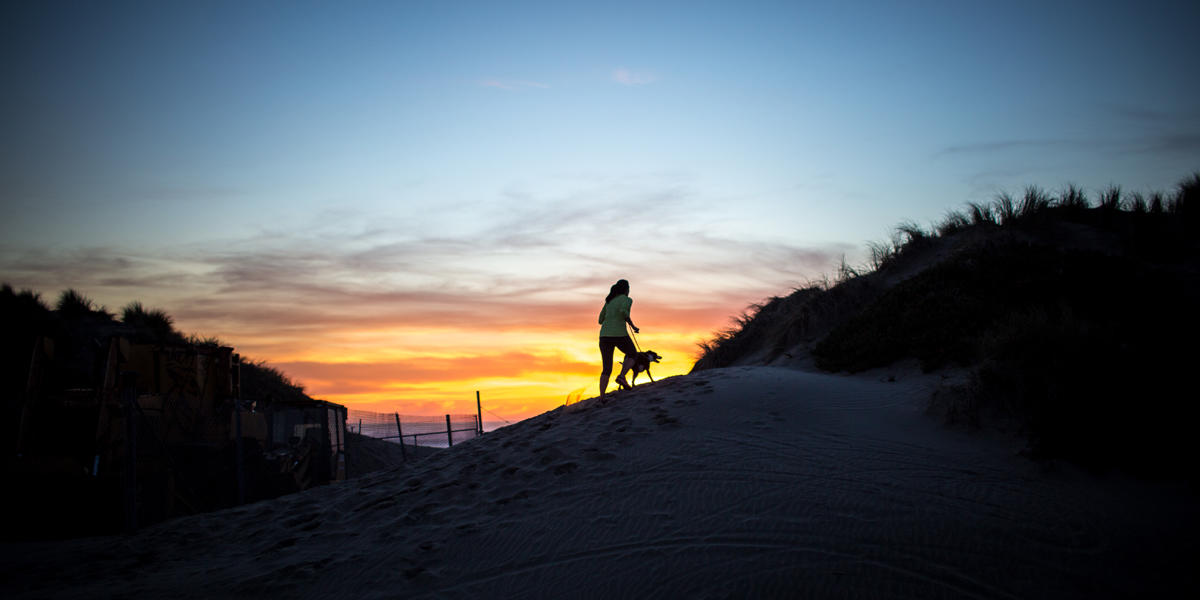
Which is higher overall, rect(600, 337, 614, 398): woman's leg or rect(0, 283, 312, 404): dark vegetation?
rect(0, 283, 312, 404): dark vegetation

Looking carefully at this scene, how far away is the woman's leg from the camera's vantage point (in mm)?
10141

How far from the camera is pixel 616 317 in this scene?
395 inches

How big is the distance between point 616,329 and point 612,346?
0.33 m

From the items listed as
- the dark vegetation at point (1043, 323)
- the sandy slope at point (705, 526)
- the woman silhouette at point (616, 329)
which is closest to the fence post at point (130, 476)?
the sandy slope at point (705, 526)

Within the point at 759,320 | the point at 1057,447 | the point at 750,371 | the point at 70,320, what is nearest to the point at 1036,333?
the point at 1057,447

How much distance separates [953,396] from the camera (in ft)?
24.4

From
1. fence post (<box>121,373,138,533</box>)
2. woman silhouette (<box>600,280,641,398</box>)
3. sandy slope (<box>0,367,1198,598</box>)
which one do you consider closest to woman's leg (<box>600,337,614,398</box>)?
woman silhouette (<box>600,280,641,398</box>)

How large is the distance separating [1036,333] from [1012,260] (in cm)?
607

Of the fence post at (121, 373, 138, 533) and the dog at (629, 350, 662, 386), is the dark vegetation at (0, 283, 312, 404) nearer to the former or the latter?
the fence post at (121, 373, 138, 533)

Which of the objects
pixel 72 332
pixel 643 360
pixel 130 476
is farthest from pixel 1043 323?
pixel 72 332

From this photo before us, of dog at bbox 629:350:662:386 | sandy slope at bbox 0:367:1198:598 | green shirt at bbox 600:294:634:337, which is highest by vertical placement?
green shirt at bbox 600:294:634:337

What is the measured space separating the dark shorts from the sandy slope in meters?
1.81

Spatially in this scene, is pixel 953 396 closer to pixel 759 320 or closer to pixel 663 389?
pixel 663 389

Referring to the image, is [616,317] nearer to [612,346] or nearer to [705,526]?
[612,346]
